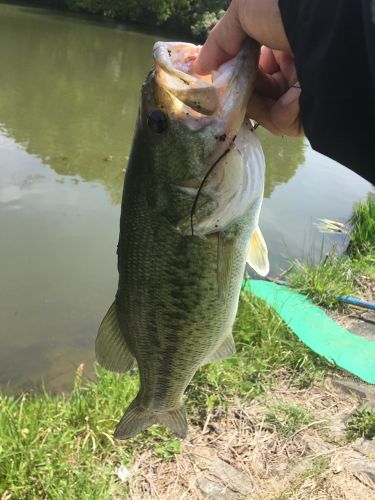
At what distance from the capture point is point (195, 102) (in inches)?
59.9

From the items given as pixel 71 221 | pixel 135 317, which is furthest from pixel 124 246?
pixel 71 221

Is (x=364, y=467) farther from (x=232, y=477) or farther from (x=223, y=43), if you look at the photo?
(x=223, y=43)

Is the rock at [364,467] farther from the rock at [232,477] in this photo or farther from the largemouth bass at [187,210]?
the largemouth bass at [187,210]

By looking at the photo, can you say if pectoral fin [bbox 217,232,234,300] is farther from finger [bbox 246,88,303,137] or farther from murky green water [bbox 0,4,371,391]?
murky green water [bbox 0,4,371,391]

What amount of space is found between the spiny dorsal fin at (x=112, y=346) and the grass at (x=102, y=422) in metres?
1.11

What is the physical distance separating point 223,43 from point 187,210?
20.4 inches

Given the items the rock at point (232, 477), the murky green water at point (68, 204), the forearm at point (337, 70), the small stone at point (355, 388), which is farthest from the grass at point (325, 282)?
the forearm at point (337, 70)

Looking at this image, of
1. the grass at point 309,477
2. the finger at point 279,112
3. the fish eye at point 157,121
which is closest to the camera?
the fish eye at point 157,121

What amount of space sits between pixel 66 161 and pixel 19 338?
5666mm

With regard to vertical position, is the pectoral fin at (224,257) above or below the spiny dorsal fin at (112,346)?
above

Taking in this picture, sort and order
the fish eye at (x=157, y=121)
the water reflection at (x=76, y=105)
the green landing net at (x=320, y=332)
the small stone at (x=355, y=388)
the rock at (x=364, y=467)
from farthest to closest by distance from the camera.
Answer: the water reflection at (x=76, y=105) < the green landing net at (x=320, y=332) < the small stone at (x=355, y=388) < the rock at (x=364, y=467) < the fish eye at (x=157, y=121)

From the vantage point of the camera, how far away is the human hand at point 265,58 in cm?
145

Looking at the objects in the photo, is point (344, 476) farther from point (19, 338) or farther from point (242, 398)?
point (19, 338)

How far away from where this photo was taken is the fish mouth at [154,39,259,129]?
1.49 metres
